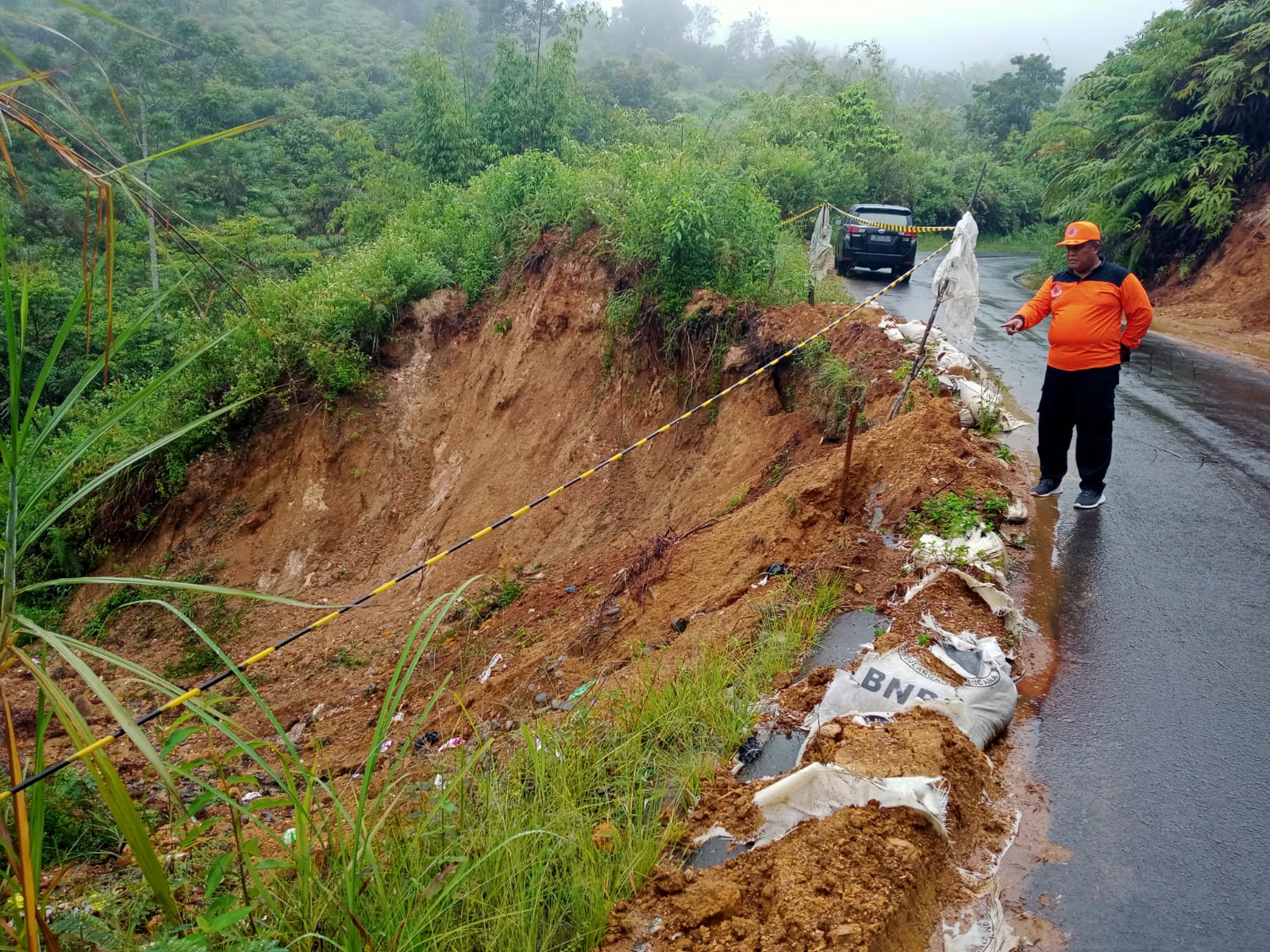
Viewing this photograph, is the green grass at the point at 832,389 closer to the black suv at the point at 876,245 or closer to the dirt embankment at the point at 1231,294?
the dirt embankment at the point at 1231,294

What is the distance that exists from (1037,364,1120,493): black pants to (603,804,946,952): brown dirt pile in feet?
12.3

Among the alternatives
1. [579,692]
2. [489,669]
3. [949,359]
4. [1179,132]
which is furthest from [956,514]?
[1179,132]

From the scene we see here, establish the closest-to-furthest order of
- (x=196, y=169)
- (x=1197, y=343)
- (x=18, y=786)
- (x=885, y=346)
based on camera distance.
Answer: (x=18, y=786) < (x=885, y=346) < (x=1197, y=343) < (x=196, y=169)

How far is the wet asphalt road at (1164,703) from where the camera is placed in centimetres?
283

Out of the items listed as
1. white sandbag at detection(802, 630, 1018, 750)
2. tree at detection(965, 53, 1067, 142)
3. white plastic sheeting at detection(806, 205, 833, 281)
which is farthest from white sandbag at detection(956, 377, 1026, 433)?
tree at detection(965, 53, 1067, 142)

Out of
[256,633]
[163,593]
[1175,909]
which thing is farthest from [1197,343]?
[163,593]

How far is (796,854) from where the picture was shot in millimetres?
2775

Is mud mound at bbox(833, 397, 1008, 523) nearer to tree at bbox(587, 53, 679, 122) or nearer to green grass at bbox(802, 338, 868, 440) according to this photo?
green grass at bbox(802, 338, 868, 440)

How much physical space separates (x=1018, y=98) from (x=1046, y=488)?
138 feet

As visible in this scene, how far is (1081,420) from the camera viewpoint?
5598 mm

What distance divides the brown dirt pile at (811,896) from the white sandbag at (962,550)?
6.93 ft

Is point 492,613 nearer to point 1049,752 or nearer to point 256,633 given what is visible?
point 256,633

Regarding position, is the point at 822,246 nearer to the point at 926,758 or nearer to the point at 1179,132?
the point at 1179,132

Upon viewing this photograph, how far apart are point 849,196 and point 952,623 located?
2078 centimetres
